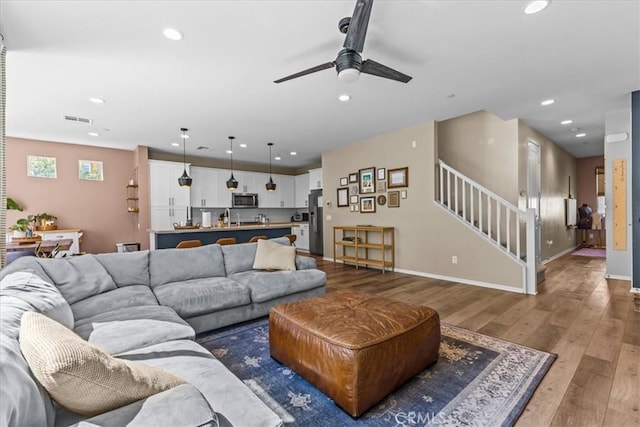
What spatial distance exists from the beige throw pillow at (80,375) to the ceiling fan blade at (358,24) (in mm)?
2188

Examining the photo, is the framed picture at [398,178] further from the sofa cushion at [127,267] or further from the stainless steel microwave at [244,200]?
the stainless steel microwave at [244,200]

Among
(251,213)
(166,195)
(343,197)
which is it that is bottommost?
(251,213)

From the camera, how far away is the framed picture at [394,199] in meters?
5.62

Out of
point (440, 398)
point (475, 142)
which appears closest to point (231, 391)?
point (440, 398)

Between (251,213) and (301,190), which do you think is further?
(301,190)

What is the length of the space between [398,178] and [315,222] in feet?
10.1

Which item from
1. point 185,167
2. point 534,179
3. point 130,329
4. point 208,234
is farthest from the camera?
point 185,167

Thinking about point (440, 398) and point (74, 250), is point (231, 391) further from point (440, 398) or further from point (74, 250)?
point (74, 250)

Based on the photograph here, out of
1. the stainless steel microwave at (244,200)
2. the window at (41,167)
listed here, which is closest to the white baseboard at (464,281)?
the stainless steel microwave at (244,200)

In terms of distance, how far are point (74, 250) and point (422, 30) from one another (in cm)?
704

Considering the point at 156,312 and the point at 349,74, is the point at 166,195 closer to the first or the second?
the point at 156,312

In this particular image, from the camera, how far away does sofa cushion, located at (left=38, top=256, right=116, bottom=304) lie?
239 cm

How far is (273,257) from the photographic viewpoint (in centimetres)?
361

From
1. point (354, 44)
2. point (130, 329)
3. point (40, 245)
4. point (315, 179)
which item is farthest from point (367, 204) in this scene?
point (40, 245)
